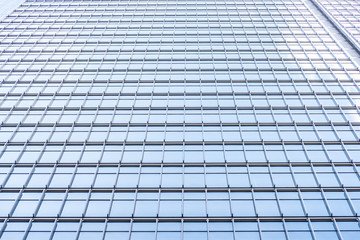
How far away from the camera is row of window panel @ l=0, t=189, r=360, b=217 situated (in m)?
21.3

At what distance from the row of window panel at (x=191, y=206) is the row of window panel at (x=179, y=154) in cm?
311

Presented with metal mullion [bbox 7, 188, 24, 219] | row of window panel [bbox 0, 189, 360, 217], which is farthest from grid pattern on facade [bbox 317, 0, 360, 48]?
metal mullion [bbox 7, 188, 24, 219]

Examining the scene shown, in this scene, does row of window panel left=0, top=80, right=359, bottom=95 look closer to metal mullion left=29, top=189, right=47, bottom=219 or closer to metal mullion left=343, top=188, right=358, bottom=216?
metal mullion left=343, top=188, right=358, bottom=216

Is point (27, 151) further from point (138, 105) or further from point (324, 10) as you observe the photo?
point (324, 10)

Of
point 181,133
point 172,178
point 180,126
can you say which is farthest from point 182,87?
point 172,178

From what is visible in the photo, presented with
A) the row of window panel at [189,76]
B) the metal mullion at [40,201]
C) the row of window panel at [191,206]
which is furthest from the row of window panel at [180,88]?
the row of window panel at [191,206]

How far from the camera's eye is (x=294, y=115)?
29.1 m

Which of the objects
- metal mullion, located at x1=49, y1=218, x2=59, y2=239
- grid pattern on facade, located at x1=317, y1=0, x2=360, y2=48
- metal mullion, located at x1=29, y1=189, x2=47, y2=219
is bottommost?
grid pattern on facade, located at x1=317, y1=0, x2=360, y2=48

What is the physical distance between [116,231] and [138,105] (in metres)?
12.3

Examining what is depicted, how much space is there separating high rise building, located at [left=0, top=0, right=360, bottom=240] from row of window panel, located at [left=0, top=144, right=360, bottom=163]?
0.34 feet

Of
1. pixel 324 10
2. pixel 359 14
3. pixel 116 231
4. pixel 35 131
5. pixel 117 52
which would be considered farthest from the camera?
pixel 359 14

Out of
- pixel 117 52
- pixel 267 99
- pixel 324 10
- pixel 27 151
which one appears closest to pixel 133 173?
pixel 27 151

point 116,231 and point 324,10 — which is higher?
point 116,231

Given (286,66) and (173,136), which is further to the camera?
(286,66)
